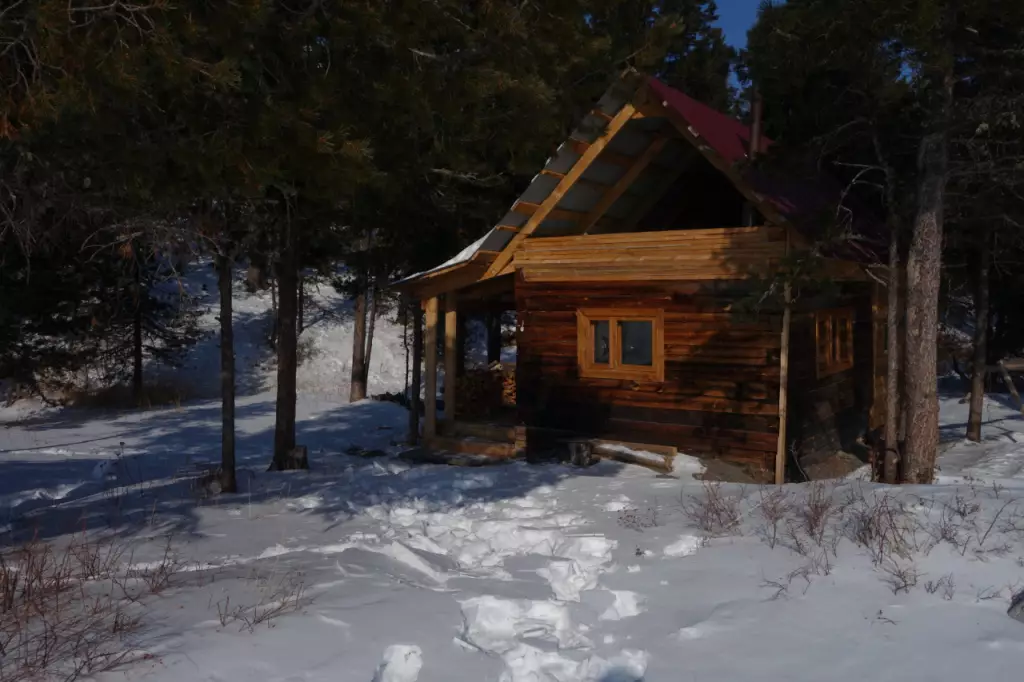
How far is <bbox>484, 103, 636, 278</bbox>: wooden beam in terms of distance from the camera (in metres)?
10.9

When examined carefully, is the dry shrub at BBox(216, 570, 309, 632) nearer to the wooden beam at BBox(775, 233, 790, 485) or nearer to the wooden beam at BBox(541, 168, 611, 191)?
the wooden beam at BBox(775, 233, 790, 485)

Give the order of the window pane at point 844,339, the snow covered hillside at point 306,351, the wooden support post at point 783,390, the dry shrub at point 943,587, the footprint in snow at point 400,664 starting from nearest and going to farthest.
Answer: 1. the footprint in snow at point 400,664
2. the dry shrub at point 943,587
3. the wooden support post at point 783,390
4. the window pane at point 844,339
5. the snow covered hillside at point 306,351

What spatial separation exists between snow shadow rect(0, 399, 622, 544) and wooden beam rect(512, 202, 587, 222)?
12.7 feet

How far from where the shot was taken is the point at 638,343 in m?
12.1

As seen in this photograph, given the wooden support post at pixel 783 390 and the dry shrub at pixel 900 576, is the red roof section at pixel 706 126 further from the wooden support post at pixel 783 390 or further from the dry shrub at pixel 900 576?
the dry shrub at pixel 900 576

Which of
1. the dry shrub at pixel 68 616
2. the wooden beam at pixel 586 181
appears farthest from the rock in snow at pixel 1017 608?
the wooden beam at pixel 586 181

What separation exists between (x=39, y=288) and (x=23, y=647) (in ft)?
55.0

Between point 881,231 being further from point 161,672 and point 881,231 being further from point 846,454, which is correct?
point 161,672

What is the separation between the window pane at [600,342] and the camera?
12414 millimetres

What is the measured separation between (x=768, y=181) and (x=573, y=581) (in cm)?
731

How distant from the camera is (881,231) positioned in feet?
44.6

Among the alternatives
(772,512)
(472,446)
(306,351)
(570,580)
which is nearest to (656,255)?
(472,446)

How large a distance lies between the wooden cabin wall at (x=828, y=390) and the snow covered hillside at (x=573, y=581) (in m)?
3.17

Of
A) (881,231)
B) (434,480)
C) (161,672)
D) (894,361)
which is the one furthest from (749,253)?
(161,672)
